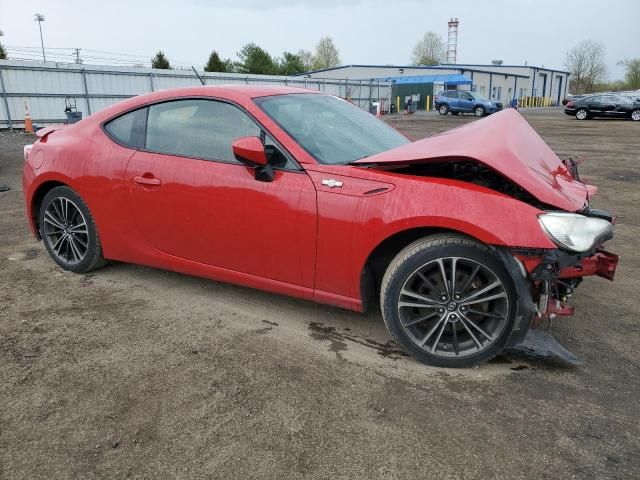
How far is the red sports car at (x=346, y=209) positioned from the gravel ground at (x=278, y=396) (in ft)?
0.88

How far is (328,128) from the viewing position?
138 inches

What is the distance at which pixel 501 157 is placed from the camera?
2.80 metres

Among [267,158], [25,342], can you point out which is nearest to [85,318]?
[25,342]

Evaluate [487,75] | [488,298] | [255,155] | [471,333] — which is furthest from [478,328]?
[487,75]

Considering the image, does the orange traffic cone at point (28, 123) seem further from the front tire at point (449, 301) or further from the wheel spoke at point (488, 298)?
the wheel spoke at point (488, 298)

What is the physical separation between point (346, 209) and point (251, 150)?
0.67m

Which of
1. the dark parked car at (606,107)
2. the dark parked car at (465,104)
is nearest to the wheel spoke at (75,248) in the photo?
the dark parked car at (606,107)

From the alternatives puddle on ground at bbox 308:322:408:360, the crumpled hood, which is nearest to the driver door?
puddle on ground at bbox 308:322:408:360

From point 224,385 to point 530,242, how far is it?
1.73 metres

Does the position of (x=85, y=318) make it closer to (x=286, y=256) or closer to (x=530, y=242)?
(x=286, y=256)

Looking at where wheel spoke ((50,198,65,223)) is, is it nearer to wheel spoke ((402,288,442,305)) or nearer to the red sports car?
the red sports car

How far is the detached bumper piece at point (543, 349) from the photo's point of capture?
286 centimetres

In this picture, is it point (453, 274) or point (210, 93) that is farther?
point (210, 93)

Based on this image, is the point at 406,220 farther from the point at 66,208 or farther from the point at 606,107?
the point at 606,107
